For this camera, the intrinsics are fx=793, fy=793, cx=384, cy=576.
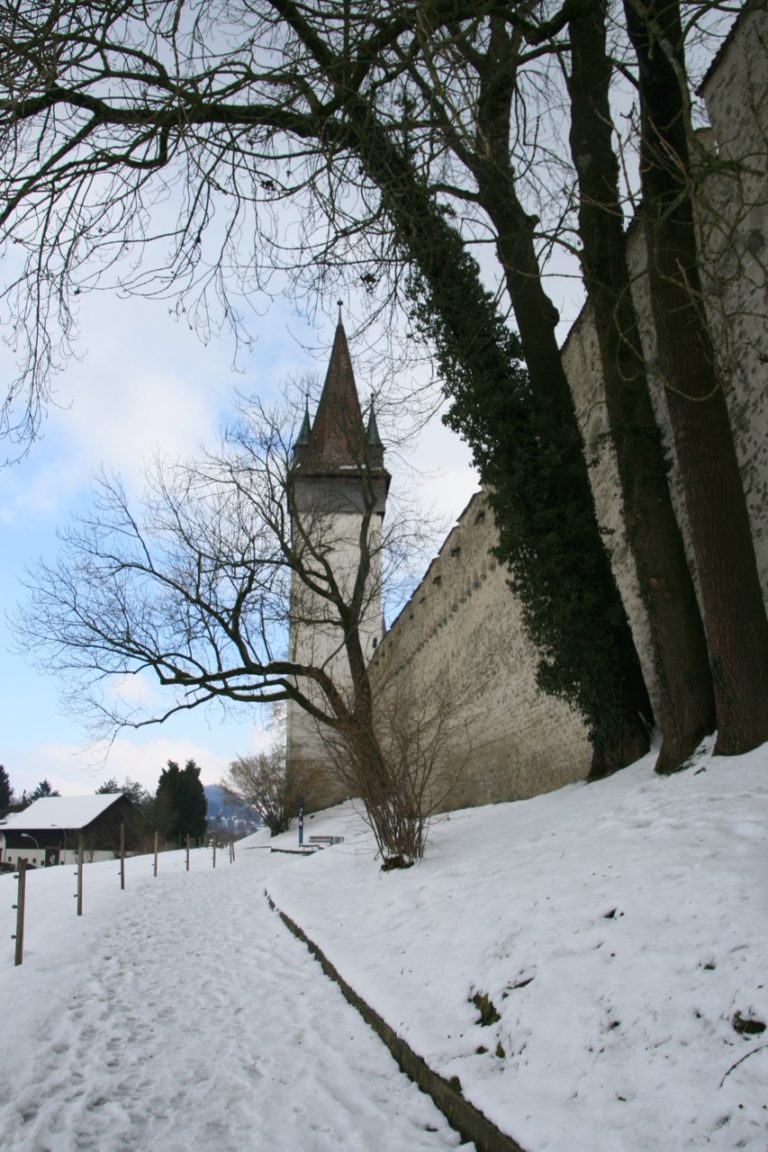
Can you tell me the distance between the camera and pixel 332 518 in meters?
27.1

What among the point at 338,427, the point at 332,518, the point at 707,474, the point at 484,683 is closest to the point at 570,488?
the point at 707,474

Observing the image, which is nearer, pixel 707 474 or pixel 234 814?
pixel 707 474

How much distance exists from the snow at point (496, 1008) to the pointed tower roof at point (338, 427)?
9.62 meters

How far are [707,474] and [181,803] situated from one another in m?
47.7

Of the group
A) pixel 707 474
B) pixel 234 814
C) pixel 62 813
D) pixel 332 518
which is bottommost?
pixel 234 814

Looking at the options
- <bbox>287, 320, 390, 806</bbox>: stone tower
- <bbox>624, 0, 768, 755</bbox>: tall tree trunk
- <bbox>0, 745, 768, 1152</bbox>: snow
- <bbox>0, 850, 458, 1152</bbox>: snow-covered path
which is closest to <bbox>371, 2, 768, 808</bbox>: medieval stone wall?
<bbox>624, 0, 768, 755</bbox>: tall tree trunk

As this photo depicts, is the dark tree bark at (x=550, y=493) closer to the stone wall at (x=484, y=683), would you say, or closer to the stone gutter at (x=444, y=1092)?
the stone wall at (x=484, y=683)

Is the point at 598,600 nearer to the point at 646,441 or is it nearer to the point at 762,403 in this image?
the point at 646,441

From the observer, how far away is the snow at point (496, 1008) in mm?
2334

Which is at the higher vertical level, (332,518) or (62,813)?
(332,518)

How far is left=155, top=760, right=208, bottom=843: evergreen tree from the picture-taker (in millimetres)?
47156

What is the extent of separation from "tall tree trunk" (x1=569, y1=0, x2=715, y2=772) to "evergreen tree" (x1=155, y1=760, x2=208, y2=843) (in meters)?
44.4

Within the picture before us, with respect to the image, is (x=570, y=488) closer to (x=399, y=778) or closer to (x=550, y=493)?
(x=550, y=493)

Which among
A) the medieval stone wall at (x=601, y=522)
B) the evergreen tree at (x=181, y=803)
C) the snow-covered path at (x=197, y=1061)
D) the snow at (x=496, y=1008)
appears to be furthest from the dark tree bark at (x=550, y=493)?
the evergreen tree at (x=181, y=803)
